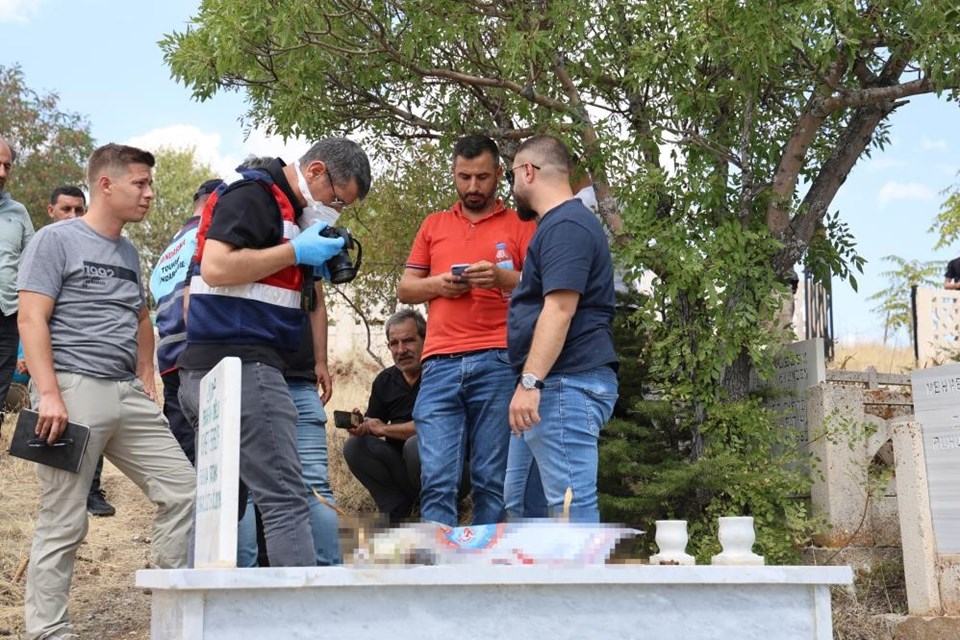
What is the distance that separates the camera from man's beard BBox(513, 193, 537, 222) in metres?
4.28

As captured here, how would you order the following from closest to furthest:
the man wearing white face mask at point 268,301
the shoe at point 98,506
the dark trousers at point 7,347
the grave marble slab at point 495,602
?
1. the grave marble slab at point 495,602
2. the man wearing white face mask at point 268,301
3. the dark trousers at point 7,347
4. the shoe at point 98,506

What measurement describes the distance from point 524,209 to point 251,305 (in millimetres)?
1244

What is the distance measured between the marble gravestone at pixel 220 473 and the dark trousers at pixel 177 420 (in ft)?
7.68

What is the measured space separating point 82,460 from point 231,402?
1787mm

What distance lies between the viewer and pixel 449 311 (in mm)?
4809

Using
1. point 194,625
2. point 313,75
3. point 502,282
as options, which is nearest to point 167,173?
point 313,75

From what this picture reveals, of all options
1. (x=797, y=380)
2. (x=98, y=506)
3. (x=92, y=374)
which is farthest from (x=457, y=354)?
(x=98, y=506)

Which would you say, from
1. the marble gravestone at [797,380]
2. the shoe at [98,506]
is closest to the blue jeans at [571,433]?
the marble gravestone at [797,380]

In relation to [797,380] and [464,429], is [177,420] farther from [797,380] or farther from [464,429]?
[797,380]

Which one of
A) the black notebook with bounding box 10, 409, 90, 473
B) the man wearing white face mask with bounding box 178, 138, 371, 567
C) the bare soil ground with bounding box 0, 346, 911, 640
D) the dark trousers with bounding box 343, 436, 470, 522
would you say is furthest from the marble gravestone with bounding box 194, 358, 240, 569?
the dark trousers with bounding box 343, 436, 470, 522

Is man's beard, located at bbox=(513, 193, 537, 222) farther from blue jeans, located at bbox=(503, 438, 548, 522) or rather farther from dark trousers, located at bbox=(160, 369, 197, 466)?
dark trousers, located at bbox=(160, 369, 197, 466)

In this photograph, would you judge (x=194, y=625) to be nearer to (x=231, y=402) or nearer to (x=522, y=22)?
(x=231, y=402)

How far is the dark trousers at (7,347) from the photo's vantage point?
19.0ft

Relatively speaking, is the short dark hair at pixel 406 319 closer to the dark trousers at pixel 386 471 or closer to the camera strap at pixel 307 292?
the dark trousers at pixel 386 471
